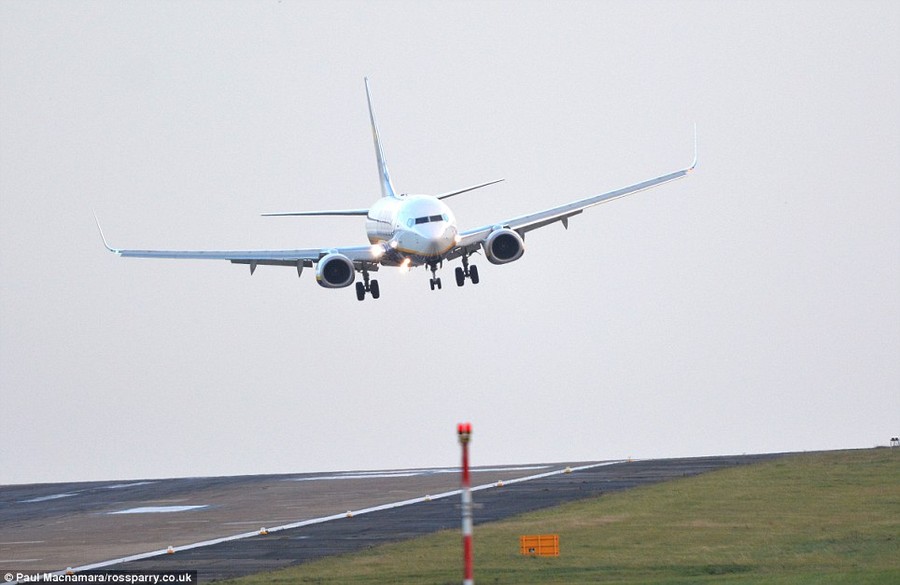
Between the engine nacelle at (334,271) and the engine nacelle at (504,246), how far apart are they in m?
7.28

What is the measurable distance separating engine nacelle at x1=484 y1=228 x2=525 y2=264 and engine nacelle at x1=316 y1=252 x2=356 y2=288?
23.9 ft

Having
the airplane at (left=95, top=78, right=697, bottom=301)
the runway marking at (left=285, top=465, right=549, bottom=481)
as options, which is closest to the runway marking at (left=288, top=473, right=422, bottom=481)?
the runway marking at (left=285, top=465, right=549, bottom=481)

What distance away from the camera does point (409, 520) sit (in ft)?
180

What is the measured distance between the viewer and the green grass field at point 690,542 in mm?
38969

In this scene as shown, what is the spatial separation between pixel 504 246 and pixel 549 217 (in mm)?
5782

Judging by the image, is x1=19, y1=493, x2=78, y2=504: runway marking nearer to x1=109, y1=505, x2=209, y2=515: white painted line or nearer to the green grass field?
x1=109, y1=505, x2=209, y2=515: white painted line

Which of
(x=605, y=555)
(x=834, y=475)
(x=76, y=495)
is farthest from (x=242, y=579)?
(x=76, y=495)

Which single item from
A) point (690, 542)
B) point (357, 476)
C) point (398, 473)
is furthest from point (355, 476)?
point (690, 542)

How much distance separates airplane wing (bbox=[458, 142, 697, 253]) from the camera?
240 feet

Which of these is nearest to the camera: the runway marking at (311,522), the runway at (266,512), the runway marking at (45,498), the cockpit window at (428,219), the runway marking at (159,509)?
the runway marking at (311,522)

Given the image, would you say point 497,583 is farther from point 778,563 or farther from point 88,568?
point 88,568

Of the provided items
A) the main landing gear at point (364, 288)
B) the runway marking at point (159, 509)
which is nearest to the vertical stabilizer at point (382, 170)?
the main landing gear at point (364, 288)

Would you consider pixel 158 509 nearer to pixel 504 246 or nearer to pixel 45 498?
pixel 45 498

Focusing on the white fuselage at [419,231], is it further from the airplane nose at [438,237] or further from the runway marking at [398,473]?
the runway marking at [398,473]
